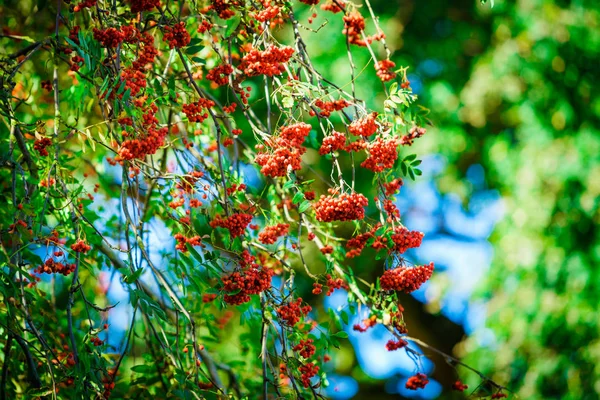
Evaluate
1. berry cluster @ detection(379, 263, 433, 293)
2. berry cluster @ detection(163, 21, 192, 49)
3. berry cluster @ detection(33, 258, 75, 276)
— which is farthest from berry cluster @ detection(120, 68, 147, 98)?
berry cluster @ detection(379, 263, 433, 293)

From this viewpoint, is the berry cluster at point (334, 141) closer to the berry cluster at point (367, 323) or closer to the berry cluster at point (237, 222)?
the berry cluster at point (237, 222)

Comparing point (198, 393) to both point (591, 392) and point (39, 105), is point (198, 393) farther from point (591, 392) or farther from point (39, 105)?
point (591, 392)

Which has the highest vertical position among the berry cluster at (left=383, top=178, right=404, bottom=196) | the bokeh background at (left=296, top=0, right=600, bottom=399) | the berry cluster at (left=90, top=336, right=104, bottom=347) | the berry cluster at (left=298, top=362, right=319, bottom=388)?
the bokeh background at (left=296, top=0, right=600, bottom=399)

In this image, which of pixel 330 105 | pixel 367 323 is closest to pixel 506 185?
pixel 367 323

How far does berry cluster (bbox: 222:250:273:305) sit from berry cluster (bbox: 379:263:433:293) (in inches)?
12.3

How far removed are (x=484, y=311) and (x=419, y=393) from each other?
1.25 m

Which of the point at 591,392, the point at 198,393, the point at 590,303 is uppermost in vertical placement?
the point at 590,303

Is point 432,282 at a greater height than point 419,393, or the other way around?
point 432,282

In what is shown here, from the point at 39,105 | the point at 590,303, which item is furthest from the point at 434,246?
the point at 39,105

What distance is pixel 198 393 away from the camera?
199 centimetres

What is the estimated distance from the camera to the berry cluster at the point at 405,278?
187 cm

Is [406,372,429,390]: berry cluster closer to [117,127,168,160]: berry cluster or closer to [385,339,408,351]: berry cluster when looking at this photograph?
[385,339,408,351]: berry cluster

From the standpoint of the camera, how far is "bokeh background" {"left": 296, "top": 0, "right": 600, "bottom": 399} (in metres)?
5.09

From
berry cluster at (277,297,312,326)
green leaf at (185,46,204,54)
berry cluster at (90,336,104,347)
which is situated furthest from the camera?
green leaf at (185,46,204,54)
